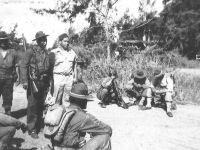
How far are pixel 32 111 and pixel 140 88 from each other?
329 cm

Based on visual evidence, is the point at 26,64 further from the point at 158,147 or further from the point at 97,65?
the point at 97,65

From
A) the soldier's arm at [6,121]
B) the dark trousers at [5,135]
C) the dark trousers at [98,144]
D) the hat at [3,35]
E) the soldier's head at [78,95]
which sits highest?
the hat at [3,35]

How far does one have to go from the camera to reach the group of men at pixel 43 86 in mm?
2379

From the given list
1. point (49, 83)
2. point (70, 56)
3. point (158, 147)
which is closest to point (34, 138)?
point (49, 83)

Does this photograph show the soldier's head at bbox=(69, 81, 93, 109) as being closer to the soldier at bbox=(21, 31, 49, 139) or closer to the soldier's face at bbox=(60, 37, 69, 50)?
the soldier at bbox=(21, 31, 49, 139)

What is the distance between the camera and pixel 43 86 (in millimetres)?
4465

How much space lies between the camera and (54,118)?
7.06ft

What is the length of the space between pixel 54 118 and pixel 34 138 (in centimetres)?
253

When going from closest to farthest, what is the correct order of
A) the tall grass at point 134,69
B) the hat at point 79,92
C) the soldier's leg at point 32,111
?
1. the hat at point 79,92
2. the soldier's leg at point 32,111
3. the tall grass at point 134,69

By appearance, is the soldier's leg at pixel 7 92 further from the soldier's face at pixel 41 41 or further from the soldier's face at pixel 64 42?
the soldier's face at pixel 64 42

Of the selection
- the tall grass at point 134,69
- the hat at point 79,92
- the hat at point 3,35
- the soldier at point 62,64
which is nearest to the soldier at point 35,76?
the soldier at point 62,64

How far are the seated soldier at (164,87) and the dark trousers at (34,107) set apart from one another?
10.1 ft

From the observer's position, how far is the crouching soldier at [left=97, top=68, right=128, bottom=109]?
6.63 metres

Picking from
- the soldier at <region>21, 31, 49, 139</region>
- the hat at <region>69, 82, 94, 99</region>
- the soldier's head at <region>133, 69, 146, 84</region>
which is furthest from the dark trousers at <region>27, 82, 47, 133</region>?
the soldier's head at <region>133, 69, 146, 84</region>
